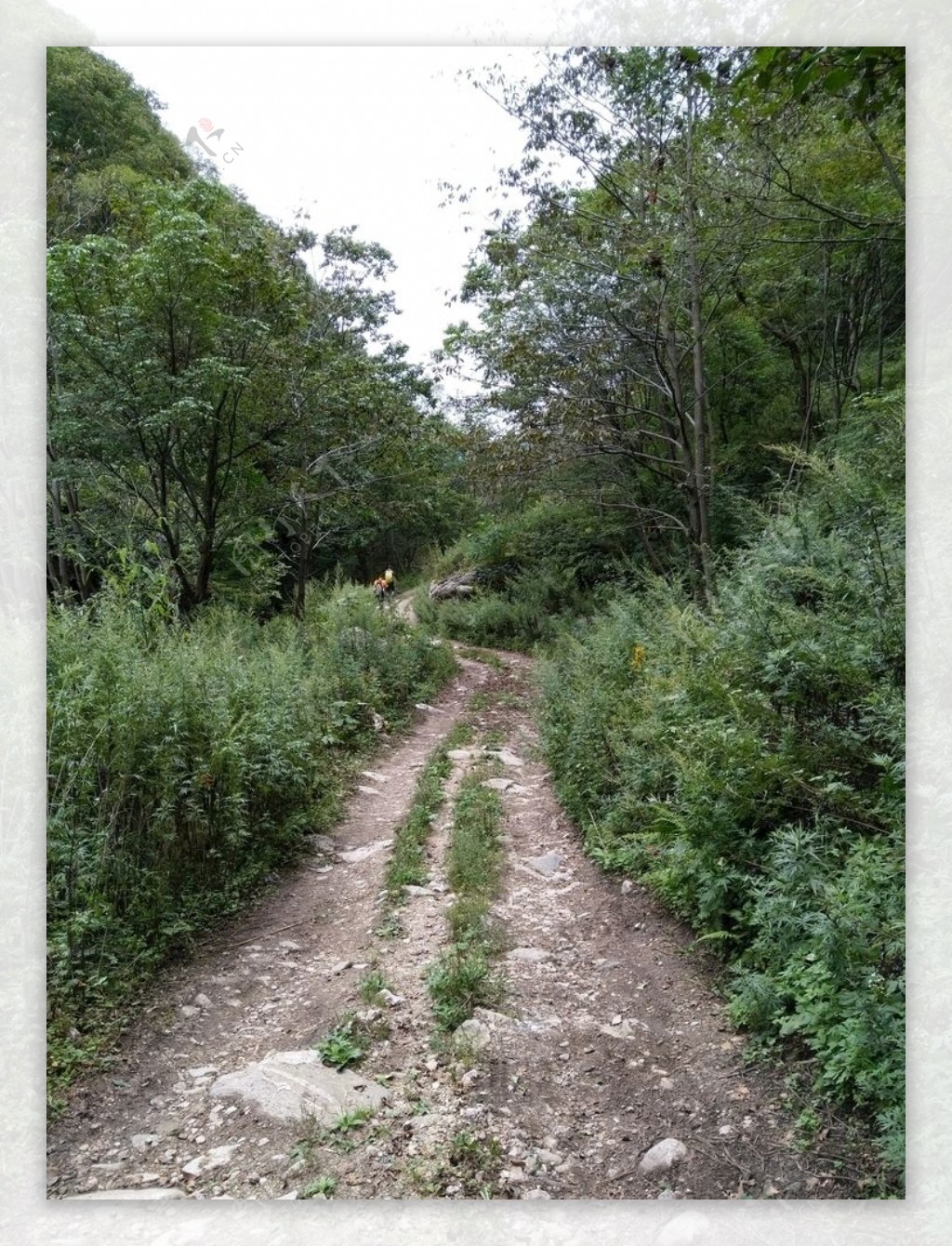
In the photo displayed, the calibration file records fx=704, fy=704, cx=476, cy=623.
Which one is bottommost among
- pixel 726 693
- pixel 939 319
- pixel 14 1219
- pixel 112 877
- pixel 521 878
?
pixel 14 1219

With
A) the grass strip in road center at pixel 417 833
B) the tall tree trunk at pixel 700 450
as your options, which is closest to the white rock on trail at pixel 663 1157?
the grass strip in road center at pixel 417 833

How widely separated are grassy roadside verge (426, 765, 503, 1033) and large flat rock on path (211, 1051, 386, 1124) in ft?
1.29

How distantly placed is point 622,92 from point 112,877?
466 centimetres

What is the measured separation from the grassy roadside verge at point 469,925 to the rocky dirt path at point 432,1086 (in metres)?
0.07

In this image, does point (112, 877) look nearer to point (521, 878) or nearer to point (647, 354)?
point (521, 878)

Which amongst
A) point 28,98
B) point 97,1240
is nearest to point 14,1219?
point 97,1240

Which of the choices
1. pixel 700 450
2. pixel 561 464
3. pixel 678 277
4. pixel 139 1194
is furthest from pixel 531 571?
pixel 139 1194

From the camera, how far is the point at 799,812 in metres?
2.81

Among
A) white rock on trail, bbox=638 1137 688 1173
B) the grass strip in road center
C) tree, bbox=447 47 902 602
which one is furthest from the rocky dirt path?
tree, bbox=447 47 902 602

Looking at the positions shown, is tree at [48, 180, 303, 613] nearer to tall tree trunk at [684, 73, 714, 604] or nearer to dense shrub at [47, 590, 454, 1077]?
dense shrub at [47, 590, 454, 1077]

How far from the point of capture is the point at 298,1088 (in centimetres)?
228

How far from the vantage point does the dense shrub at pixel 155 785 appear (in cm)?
281

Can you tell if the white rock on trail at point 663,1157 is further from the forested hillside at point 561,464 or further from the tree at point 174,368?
the tree at point 174,368

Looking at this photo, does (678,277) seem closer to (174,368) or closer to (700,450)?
(700,450)
